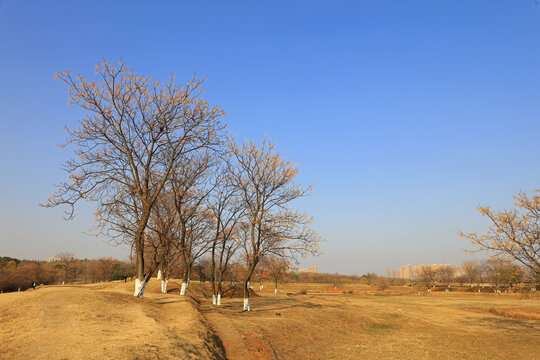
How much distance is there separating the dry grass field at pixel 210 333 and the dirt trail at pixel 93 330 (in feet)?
0.11

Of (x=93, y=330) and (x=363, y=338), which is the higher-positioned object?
(x=93, y=330)

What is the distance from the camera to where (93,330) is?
1233 centimetres

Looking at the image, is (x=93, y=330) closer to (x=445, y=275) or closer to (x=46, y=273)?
(x=46, y=273)

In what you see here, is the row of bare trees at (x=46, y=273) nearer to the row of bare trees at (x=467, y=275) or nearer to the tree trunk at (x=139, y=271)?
the tree trunk at (x=139, y=271)

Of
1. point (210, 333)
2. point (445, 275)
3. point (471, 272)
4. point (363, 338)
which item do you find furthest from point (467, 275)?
point (210, 333)

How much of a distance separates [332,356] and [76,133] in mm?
20756

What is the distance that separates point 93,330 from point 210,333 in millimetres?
6259

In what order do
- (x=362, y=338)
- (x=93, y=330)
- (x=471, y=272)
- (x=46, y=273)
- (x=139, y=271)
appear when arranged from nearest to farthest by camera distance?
(x=93, y=330)
(x=139, y=271)
(x=362, y=338)
(x=46, y=273)
(x=471, y=272)

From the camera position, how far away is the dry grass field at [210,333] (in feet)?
36.1

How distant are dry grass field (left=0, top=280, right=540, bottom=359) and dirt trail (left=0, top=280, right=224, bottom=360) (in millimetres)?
32

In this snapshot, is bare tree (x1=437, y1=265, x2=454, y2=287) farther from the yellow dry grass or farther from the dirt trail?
the dirt trail

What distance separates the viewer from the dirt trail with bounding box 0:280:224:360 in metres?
10.1

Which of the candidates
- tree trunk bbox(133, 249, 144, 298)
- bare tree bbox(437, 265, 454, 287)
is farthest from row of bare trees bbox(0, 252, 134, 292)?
bare tree bbox(437, 265, 454, 287)

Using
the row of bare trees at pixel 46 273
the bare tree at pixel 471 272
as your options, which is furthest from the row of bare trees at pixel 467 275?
the row of bare trees at pixel 46 273
